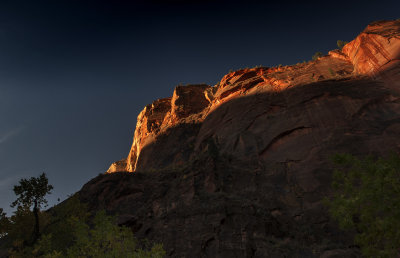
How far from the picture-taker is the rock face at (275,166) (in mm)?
20219

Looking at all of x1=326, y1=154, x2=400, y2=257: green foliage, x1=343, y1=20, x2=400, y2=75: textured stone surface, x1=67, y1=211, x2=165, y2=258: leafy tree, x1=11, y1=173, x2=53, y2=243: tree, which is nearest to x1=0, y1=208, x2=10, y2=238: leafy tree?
x1=11, y1=173, x2=53, y2=243: tree

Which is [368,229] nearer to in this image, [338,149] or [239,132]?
[338,149]

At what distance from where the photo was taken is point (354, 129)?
26.9 m

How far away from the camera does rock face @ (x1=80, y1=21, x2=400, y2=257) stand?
20219mm

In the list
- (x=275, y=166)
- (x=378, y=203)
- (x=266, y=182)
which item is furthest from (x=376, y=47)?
(x=378, y=203)

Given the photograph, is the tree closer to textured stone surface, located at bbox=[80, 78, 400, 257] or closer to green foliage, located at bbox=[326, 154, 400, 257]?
textured stone surface, located at bbox=[80, 78, 400, 257]

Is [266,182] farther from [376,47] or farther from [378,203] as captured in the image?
[376,47]

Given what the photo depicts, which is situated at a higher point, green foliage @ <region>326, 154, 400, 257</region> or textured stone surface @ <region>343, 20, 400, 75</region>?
textured stone surface @ <region>343, 20, 400, 75</region>

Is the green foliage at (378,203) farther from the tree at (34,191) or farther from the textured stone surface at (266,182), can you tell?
the tree at (34,191)

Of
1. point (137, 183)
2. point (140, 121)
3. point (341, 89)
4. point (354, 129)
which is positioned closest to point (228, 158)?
point (137, 183)

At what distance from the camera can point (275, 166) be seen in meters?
27.8

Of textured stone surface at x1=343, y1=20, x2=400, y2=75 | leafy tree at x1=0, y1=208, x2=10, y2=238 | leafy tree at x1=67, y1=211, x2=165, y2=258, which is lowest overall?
leafy tree at x1=67, y1=211, x2=165, y2=258

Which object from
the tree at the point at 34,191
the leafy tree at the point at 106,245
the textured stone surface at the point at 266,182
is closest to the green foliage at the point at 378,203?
the textured stone surface at the point at 266,182

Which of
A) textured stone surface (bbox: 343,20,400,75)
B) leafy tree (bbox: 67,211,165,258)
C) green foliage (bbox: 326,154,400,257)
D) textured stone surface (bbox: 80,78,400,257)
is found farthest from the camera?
textured stone surface (bbox: 343,20,400,75)
